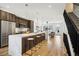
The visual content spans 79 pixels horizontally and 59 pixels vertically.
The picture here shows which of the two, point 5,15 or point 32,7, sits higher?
point 32,7

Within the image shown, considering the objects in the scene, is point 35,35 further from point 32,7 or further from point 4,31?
point 4,31

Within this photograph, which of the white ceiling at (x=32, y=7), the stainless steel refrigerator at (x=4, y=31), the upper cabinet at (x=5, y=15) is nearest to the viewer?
the white ceiling at (x=32, y=7)

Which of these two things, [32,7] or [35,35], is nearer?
[32,7]

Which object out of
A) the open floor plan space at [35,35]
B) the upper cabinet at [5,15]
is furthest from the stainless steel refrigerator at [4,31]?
the upper cabinet at [5,15]

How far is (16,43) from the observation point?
6.07 meters

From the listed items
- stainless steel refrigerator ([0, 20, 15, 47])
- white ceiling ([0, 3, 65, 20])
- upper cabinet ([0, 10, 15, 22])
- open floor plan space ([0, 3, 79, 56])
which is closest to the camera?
open floor plan space ([0, 3, 79, 56])

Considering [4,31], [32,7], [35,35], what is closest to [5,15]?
[4,31]

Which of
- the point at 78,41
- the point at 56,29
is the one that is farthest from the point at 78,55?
the point at 56,29

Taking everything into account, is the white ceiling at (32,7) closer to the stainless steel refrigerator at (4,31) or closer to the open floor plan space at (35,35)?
the open floor plan space at (35,35)

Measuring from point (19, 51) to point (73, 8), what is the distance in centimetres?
419

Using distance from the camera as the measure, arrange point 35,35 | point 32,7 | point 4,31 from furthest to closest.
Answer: point 35,35
point 32,7
point 4,31

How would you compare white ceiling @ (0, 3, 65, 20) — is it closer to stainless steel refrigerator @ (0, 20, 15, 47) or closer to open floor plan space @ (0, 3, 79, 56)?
open floor plan space @ (0, 3, 79, 56)

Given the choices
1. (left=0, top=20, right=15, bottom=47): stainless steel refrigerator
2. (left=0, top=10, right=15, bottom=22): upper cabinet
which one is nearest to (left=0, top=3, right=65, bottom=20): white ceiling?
(left=0, top=10, right=15, bottom=22): upper cabinet

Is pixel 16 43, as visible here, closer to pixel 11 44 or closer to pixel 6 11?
pixel 11 44
